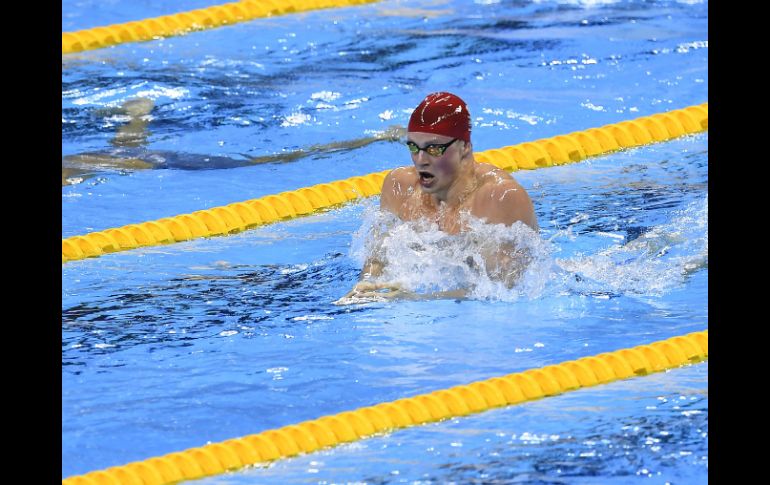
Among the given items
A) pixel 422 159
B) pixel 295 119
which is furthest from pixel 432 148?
pixel 295 119

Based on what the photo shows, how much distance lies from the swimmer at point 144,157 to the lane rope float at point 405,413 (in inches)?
108

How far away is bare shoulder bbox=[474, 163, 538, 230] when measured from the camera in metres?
4.94

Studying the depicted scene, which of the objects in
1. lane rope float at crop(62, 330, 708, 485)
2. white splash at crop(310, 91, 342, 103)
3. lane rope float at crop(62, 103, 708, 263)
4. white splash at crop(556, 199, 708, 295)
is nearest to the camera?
lane rope float at crop(62, 330, 708, 485)

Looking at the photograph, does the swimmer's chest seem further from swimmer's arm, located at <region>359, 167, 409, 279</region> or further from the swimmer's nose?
the swimmer's nose

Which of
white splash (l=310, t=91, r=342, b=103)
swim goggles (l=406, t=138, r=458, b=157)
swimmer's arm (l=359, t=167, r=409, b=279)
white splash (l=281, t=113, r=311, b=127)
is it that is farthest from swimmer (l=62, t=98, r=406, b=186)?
swim goggles (l=406, t=138, r=458, b=157)

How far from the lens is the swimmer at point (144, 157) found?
22.0 ft

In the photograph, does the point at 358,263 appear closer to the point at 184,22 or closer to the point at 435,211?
the point at 435,211

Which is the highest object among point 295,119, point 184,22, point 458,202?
point 184,22

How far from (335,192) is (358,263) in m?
1.00

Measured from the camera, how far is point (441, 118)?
4832 mm

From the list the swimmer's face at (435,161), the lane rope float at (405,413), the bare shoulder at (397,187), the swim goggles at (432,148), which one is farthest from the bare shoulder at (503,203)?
the lane rope float at (405,413)

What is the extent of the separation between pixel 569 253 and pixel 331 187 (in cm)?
131

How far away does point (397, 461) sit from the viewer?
3873mm

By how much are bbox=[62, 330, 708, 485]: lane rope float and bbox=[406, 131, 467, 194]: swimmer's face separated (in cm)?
86
